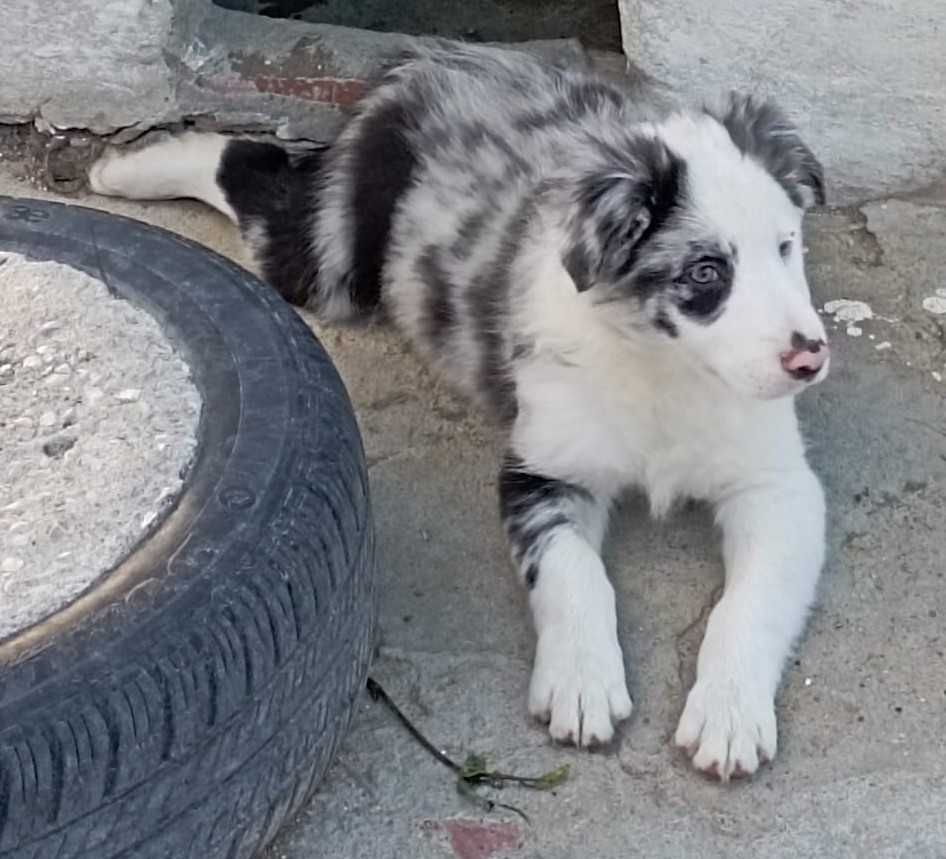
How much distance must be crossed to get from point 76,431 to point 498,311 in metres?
1.19

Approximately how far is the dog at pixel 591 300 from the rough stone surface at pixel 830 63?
26cm

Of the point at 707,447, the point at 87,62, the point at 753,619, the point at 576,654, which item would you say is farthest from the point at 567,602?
the point at 87,62

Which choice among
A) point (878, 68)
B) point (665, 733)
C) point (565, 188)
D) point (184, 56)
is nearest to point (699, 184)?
point (565, 188)

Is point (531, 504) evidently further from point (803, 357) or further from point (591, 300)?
point (803, 357)

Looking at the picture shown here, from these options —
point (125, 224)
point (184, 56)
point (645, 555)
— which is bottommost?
point (645, 555)

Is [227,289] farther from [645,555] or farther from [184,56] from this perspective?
[184,56]

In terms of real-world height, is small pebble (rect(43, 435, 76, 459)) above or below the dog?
above

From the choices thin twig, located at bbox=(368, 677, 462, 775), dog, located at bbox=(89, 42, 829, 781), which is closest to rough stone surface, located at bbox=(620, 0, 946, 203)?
dog, located at bbox=(89, 42, 829, 781)

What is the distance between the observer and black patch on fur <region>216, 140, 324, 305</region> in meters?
4.59

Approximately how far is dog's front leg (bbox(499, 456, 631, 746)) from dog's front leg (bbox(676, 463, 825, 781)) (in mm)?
175

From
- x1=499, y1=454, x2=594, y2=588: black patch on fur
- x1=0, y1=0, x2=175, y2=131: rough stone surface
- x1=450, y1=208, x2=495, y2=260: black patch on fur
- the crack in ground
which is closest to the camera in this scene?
the crack in ground

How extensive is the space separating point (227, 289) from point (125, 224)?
31cm

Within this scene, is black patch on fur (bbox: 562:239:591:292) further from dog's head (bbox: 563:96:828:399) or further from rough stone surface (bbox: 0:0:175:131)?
rough stone surface (bbox: 0:0:175:131)

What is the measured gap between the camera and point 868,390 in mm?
4273
